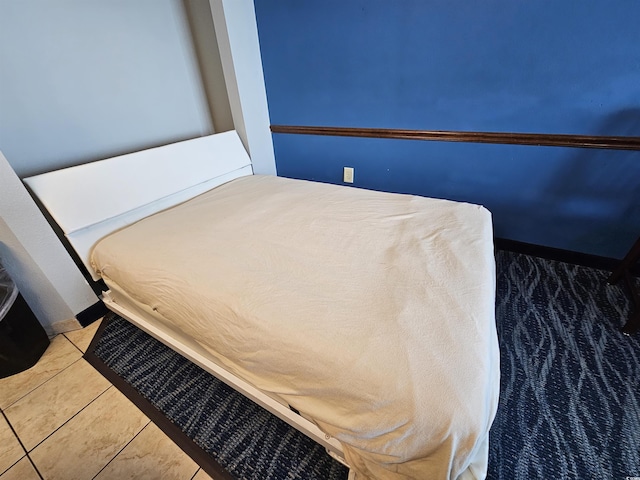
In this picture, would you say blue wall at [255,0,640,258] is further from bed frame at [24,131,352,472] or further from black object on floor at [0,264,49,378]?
black object on floor at [0,264,49,378]

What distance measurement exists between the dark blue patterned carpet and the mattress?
297mm

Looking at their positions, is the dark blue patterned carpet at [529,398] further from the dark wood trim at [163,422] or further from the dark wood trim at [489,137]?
the dark wood trim at [489,137]

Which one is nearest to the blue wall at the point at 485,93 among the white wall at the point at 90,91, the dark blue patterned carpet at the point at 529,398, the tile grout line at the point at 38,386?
the white wall at the point at 90,91

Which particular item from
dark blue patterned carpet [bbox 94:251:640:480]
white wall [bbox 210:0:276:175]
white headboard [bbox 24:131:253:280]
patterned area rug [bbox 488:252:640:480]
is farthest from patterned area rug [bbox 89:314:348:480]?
white wall [bbox 210:0:276:175]

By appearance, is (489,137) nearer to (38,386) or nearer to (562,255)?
(562,255)

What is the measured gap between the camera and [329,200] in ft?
5.15

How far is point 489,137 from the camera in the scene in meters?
1.65

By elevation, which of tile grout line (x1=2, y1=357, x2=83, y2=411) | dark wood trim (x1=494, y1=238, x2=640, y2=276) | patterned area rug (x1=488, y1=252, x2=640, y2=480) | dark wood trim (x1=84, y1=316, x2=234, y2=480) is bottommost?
tile grout line (x1=2, y1=357, x2=83, y2=411)

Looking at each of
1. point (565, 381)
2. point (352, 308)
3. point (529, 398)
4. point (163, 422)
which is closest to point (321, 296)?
point (352, 308)

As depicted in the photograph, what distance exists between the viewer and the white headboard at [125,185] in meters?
1.31

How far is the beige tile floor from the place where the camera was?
99 cm

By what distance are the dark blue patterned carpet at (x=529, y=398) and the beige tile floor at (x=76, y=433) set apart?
0.28 ft

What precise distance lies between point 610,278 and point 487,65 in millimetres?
1411

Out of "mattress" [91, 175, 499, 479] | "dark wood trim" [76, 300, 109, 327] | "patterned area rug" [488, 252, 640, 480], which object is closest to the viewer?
"mattress" [91, 175, 499, 479]
